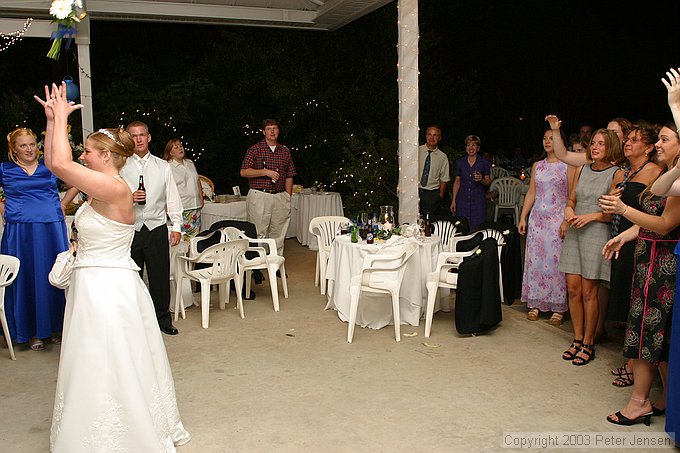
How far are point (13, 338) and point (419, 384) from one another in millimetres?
3178

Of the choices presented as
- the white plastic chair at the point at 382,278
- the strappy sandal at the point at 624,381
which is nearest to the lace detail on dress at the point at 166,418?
the white plastic chair at the point at 382,278

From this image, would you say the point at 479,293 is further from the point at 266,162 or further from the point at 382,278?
the point at 266,162

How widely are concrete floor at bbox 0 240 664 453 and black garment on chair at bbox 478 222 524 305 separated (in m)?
0.56

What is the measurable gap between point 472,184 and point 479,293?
246 cm

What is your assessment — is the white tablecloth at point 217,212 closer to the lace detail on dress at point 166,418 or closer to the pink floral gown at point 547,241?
the pink floral gown at point 547,241

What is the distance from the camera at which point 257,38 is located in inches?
464

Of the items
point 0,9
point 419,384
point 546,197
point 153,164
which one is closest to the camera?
point 419,384

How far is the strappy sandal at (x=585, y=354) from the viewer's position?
16.5 ft

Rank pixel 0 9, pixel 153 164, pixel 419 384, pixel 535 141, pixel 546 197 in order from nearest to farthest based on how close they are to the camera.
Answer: pixel 419 384
pixel 153 164
pixel 546 197
pixel 0 9
pixel 535 141

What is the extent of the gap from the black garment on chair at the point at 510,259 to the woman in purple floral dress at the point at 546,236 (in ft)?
1.25

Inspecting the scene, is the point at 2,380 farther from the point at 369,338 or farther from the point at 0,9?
A: the point at 0,9

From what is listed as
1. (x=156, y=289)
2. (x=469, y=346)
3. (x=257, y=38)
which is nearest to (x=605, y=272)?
(x=469, y=346)

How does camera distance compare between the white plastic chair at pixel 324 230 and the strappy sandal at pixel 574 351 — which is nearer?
the strappy sandal at pixel 574 351

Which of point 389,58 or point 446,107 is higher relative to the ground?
point 389,58
